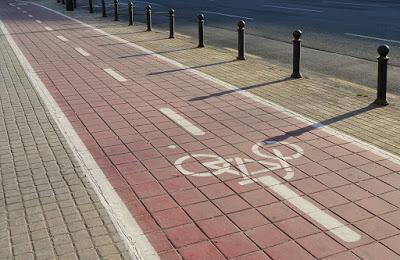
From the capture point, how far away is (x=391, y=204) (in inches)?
216

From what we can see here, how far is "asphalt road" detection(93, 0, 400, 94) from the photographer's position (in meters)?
13.1

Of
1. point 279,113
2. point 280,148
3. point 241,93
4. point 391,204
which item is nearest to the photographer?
point 391,204

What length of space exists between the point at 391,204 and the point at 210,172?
6.78ft

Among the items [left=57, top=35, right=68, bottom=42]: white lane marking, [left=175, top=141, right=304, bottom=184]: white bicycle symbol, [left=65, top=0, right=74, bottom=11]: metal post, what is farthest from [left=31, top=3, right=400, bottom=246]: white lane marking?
[left=65, top=0, right=74, bottom=11]: metal post

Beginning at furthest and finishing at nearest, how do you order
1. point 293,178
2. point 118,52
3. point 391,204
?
point 118,52 → point 293,178 → point 391,204

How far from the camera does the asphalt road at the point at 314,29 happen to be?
13141mm

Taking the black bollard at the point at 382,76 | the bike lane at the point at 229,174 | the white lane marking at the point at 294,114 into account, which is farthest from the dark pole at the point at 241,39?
the black bollard at the point at 382,76

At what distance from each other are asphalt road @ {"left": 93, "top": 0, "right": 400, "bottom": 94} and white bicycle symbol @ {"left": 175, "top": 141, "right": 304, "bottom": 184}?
462 cm

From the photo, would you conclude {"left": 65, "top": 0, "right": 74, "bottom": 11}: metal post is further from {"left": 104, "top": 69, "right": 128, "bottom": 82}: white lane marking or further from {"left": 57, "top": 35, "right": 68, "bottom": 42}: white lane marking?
{"left": 104, "top": 69, "right": 128, "bottom": 82}: white lane marking

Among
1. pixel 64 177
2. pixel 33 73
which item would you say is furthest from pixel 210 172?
pixel 33 73

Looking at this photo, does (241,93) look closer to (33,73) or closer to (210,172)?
(210,172)

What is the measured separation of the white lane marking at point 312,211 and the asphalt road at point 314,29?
5.58m

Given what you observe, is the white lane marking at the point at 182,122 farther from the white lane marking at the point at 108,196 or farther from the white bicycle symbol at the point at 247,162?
the white lane marking at the point at 108,196

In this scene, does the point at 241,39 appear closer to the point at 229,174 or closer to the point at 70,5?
the point at 229,174
